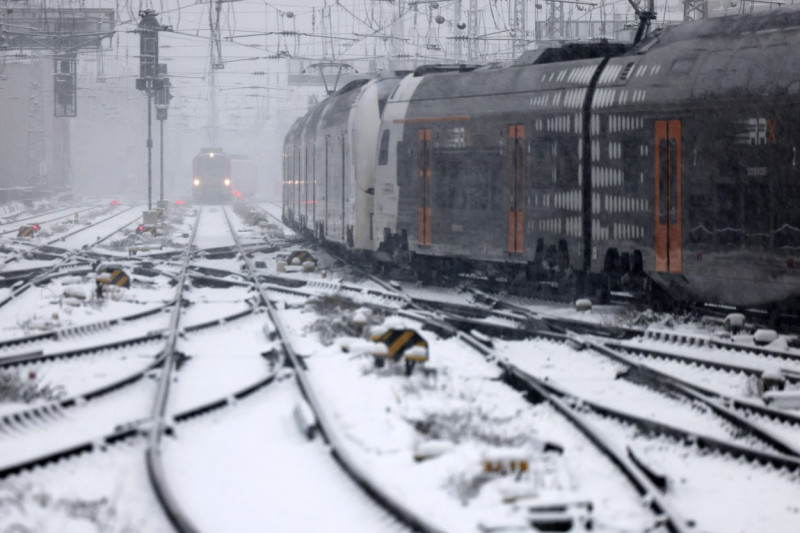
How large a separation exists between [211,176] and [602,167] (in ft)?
192

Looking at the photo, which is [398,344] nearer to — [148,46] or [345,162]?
[345,162]

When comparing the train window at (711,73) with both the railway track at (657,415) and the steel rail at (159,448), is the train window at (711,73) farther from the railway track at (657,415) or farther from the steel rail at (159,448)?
the steel rail at (159,448)

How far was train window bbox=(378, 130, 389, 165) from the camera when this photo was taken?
18922 millimetres

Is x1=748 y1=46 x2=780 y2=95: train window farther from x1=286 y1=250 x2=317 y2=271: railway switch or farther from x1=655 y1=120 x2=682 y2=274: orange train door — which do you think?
x1=286 y1=250 x2=317 y2=271: railway switch

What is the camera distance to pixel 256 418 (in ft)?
27.1

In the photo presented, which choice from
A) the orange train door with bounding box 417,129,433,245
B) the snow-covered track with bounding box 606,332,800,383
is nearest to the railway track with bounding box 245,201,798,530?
the snow-covered track with bounding box 606,332,800,383

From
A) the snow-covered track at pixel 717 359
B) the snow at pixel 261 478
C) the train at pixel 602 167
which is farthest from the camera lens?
the train at pixel 602 167

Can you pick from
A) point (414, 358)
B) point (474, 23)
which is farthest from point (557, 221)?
point (474, 23)

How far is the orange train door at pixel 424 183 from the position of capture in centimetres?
1788

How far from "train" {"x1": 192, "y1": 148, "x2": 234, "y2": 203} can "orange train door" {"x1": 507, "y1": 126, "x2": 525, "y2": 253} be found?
180 feet

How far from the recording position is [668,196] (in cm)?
1309

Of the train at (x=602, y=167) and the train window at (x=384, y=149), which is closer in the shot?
the train at (x=602, y=167)

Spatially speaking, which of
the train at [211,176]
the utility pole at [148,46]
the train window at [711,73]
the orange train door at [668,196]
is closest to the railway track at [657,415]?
the orange train door at [668,196]

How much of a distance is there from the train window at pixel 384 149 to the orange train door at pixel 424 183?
39.2 inches
